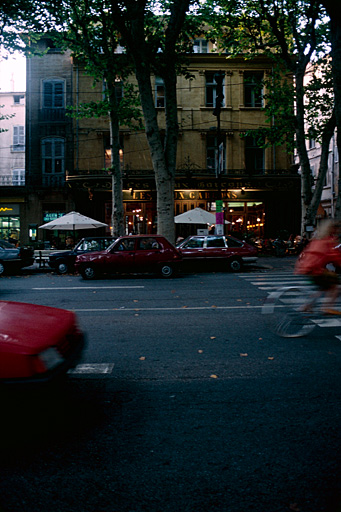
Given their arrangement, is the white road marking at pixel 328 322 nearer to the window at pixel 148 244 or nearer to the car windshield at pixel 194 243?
the window at pixel 148 244

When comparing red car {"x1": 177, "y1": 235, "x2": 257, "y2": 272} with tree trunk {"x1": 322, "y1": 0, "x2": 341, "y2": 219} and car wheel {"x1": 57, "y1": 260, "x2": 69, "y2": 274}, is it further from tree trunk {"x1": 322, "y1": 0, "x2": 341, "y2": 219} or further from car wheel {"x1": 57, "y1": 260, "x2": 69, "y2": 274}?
tree trunk {"x1": 322, "y1": 0, "x2": 341, "y2": 219}

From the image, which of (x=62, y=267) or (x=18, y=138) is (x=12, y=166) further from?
(x=62, y=267)

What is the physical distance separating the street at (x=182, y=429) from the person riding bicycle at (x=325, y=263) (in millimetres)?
588

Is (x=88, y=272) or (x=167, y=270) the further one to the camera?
(x=167, y=270)

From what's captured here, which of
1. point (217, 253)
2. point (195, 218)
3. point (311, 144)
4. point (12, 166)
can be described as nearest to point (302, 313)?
point (217, 253)

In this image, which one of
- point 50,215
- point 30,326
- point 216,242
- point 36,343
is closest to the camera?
point 36,343

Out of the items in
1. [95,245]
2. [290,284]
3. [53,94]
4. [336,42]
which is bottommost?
[290,284]

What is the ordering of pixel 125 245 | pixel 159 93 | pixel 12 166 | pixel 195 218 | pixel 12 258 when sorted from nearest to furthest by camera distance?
pixel 125 245, pixel 12 258, pixel 195 218, pixel 159 93, pixel 12 166

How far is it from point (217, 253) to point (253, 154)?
49.0 ft

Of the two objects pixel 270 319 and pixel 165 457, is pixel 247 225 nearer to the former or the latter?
pixel 270 319

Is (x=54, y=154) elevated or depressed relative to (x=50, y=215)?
elevated

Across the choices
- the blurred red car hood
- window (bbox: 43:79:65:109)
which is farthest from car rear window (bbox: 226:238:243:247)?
window (bbox: 43:79:65:109)

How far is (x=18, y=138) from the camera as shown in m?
45.7

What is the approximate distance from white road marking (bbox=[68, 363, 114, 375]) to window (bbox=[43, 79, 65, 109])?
28832 mm
